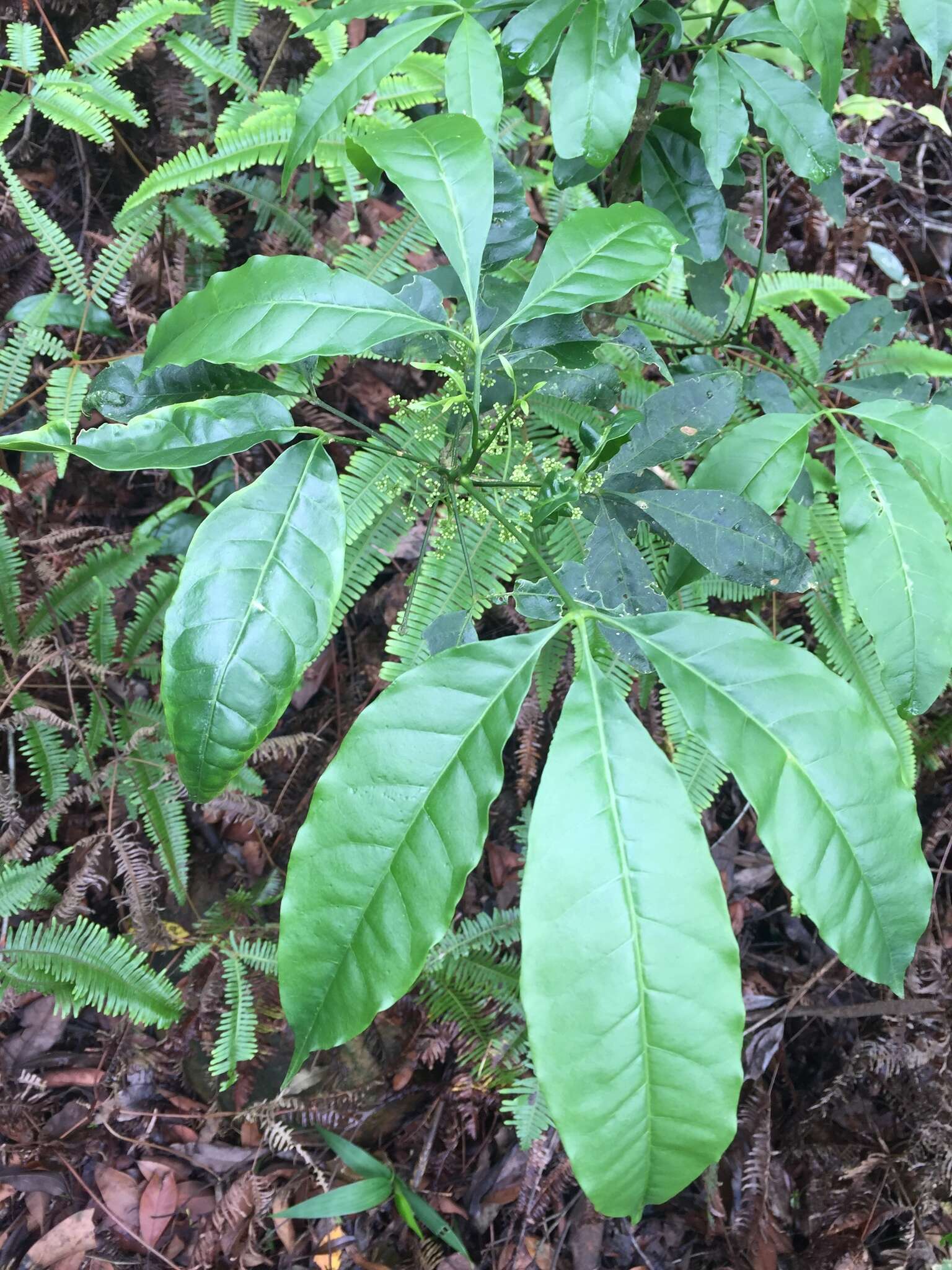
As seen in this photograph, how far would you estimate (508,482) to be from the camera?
46.4 inches

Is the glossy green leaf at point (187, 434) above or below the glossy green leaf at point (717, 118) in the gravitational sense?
below

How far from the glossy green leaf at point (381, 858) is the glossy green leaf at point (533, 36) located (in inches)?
38.1

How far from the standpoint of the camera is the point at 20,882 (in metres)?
2.04

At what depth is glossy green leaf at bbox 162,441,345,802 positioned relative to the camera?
0.77 m

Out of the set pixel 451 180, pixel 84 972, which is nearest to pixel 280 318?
pixel 451 180

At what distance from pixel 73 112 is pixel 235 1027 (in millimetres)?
2473

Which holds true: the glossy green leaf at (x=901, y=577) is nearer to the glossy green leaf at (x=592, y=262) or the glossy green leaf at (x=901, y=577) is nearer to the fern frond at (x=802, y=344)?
the glossy green leaf at (x=592, y=262)

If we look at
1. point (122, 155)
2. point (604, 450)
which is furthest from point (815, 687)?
point (122, 155)

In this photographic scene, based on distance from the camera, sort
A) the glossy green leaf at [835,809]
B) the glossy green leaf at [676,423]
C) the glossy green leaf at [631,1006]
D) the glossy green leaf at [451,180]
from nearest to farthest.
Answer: the glossy green leaf at [631,1006]
the glossy green leaf at [835,809]
the glossy green leaf at [451,180]
the glossy green leaf at [676,423]

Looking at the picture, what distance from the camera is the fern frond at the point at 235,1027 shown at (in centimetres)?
204

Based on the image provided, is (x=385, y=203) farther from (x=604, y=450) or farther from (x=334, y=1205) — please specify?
(x=334, y=1205)

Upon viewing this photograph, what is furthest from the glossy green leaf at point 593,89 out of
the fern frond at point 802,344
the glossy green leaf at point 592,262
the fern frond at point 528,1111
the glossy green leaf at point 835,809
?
the fern frond at point 528,1111

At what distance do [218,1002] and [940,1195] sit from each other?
2.02 m

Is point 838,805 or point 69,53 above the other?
point 69,53
